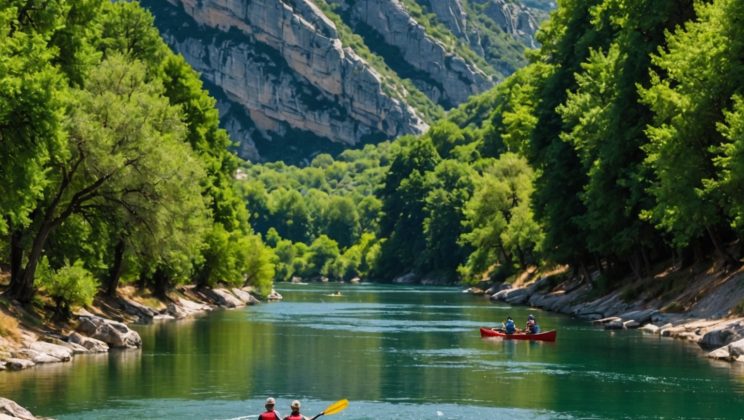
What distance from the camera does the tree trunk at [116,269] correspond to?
70.1 meters

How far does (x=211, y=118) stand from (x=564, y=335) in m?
37.4

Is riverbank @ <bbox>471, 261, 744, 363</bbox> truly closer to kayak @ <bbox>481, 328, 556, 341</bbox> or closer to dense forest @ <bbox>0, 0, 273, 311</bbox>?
kayak @ <bbox>481, 328, 556, 341</bbox>

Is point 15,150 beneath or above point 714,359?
above

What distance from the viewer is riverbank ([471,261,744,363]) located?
→ 173 feet

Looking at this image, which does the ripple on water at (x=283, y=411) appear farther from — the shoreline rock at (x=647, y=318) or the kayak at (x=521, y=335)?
the kayak at (x=521, y=335)

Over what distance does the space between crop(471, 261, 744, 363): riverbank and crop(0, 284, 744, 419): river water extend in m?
1.46

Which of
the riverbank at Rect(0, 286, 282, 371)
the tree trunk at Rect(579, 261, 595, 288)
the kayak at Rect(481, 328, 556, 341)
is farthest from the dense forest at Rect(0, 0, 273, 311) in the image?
the tree trunk at Rect(579, 261, 595, 288)

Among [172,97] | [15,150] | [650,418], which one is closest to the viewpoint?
[650,418]

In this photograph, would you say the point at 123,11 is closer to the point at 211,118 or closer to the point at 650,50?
the point at 211,118

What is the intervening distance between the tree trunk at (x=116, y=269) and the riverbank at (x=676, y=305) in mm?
28900

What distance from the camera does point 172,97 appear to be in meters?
84.2

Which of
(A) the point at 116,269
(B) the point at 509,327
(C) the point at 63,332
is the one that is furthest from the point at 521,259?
(C) the point at 63,332

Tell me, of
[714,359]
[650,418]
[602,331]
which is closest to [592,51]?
[602,331]

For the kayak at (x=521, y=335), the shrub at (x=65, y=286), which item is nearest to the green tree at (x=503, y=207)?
the kayak at (x=521, y=335)
